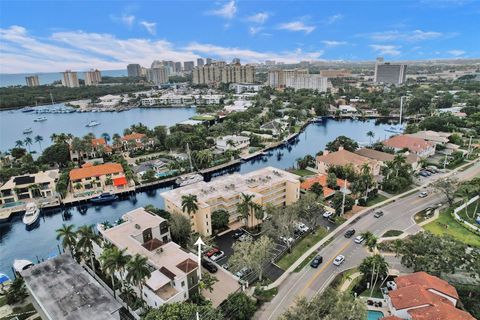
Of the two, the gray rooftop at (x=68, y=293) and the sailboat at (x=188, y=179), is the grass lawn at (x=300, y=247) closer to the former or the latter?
the gray rooftop at (x=68, y=293)

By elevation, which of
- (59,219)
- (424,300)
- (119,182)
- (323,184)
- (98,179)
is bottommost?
(59,219)

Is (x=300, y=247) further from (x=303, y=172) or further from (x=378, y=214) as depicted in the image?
(x=303, y=172)

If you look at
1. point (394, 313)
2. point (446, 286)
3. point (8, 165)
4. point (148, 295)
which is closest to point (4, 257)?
point (148, 295)

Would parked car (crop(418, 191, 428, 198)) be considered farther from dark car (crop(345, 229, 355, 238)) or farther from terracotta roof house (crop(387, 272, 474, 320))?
terracotta roof house (crop(387, 272, 474, 320))

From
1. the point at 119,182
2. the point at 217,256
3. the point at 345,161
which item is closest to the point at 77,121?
the point at 119,182

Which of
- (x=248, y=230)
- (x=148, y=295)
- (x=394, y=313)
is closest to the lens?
(x=394, y=313)

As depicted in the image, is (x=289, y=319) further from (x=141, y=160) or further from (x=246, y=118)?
(x=246, y=118)

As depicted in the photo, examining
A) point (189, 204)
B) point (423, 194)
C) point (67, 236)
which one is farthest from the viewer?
point (423, 194)
